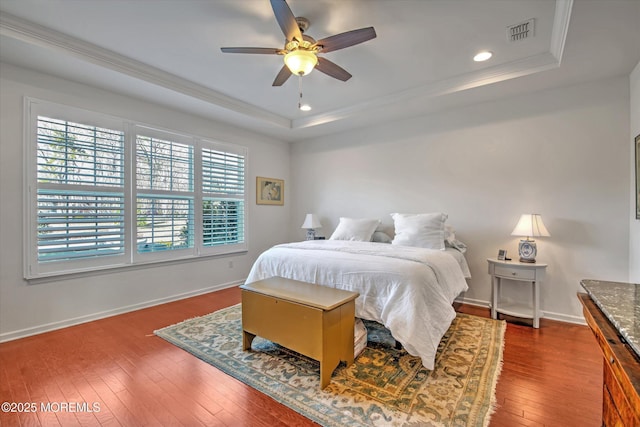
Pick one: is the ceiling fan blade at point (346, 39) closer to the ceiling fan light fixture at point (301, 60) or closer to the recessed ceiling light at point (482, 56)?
the ceiling fan light fixture at point (301, 60)

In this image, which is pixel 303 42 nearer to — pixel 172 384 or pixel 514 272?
pixel 172 384

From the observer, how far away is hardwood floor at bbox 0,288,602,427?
1.66m

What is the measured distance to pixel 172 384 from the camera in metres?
1.98

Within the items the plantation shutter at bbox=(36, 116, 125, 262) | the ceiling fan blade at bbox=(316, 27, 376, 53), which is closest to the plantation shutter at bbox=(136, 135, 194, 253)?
the plantation shutter at bbox=(36, 116, 125, 262)

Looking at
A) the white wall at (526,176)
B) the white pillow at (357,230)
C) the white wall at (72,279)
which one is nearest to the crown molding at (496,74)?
the white wall at (526,176)

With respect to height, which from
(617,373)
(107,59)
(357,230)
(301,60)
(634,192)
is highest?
(107,59)

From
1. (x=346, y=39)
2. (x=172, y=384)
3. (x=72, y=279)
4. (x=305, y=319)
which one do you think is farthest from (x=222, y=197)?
(x=346, y=39)

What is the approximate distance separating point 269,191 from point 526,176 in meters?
3.92

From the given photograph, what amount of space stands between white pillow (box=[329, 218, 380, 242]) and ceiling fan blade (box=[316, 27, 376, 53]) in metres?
2.43

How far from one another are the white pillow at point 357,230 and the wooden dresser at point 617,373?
8.69 feet

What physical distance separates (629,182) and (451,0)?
103 inches

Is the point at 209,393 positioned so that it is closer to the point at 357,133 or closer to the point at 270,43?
the point at 270,43

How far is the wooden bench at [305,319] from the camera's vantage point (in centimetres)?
191

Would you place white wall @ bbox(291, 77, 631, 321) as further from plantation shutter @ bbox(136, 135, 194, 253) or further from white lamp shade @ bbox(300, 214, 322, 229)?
plantation shutter @ bbox(136, 135, 194, 253)
